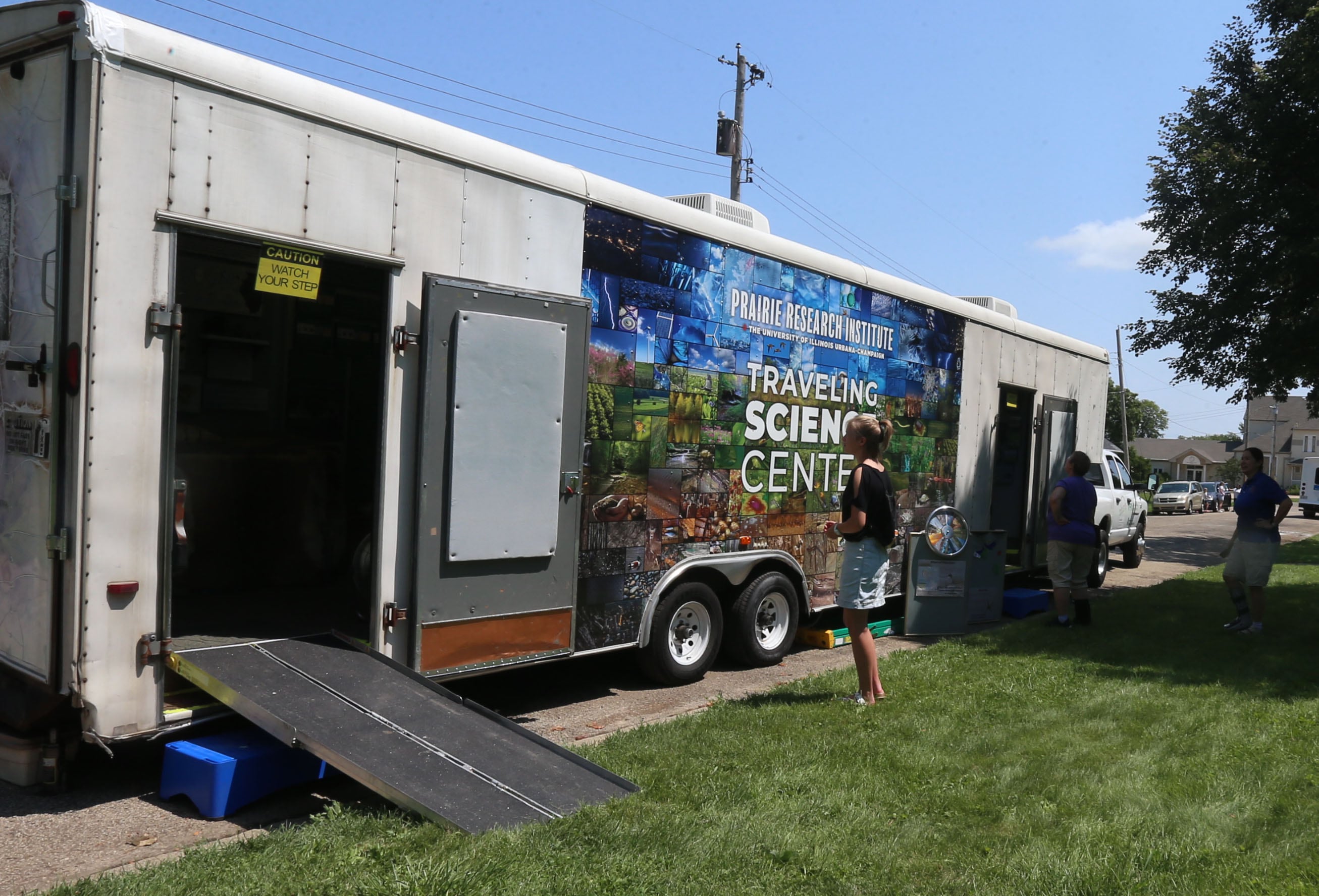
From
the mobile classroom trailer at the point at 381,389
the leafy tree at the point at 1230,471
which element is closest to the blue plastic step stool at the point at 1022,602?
the mobile classroom trailer at the point at 381,389

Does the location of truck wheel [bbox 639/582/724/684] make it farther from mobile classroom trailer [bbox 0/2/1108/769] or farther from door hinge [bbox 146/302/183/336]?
door hinge [bbox 146/302/183/336]

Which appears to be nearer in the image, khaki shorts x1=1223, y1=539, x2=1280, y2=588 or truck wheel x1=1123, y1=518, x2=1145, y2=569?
khaki shorts x1=1223, y1=539, x2=1280, y2=588

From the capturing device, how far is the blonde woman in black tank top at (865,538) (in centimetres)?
626

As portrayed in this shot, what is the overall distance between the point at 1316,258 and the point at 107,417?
47.1ft

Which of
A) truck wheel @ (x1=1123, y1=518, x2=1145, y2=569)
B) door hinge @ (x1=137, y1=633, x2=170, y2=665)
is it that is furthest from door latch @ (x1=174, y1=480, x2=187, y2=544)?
truck wheel @ (x1=1123, y1=518, x2=1145, y2=569)

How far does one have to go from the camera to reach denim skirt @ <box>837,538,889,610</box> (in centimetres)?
635


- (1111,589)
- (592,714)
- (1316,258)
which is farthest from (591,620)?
(1316,258)

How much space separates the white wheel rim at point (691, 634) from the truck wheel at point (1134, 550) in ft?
39.6

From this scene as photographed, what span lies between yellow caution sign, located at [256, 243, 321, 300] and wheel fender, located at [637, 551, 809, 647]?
3.00m

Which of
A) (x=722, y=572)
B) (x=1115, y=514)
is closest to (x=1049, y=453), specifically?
(x=1115, y=514)

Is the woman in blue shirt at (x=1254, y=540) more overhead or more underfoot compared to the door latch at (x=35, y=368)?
more underfoot

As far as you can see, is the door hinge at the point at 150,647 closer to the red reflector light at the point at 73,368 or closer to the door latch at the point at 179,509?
the door latch at the point at 179,509

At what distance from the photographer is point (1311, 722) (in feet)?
20.9

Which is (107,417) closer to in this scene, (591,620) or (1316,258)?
(591,620)
